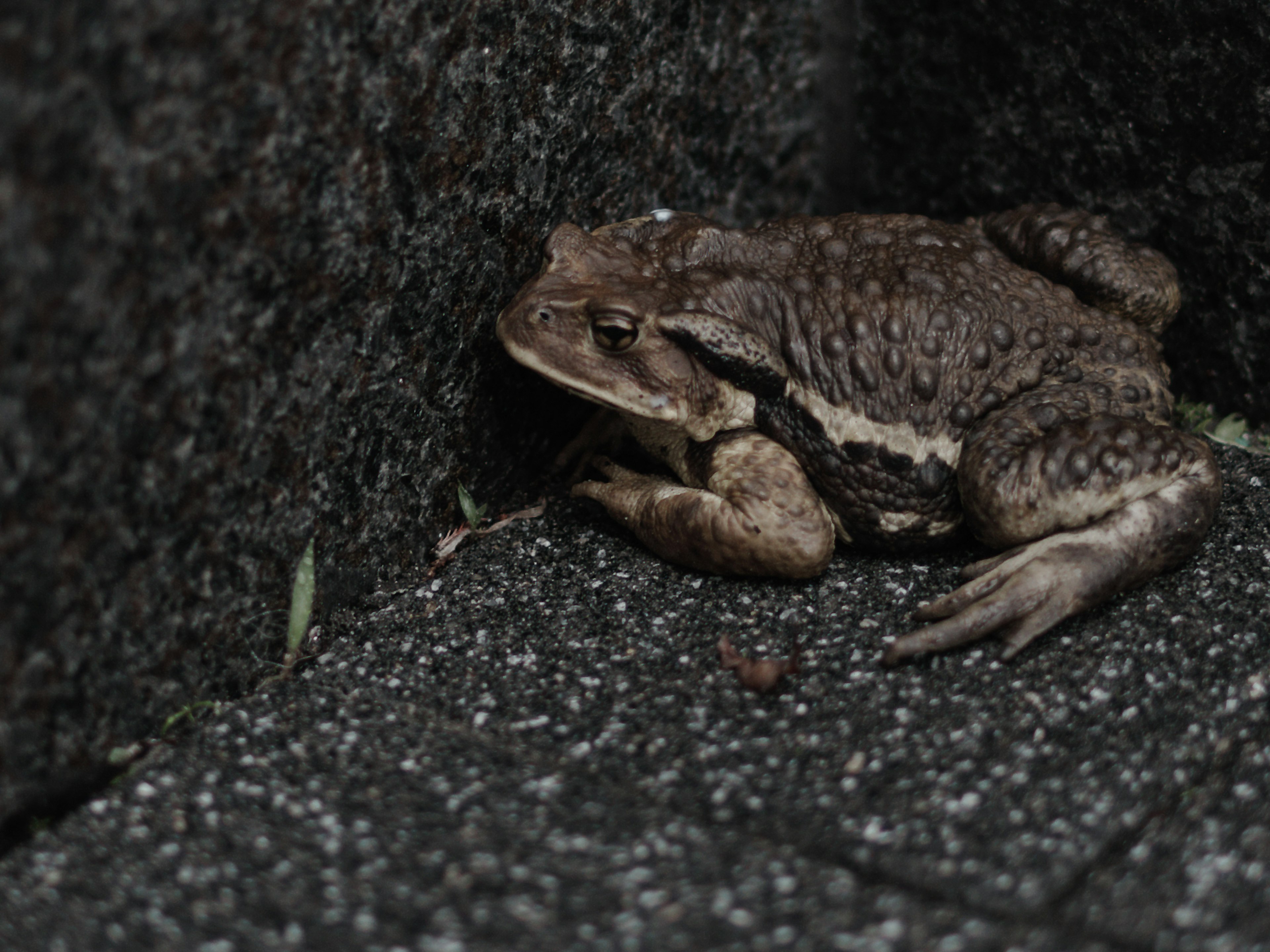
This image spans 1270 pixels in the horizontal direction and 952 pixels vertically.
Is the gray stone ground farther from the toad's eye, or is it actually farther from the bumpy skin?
the toad's eye

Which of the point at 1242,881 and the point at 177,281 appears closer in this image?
the point at 1242,881

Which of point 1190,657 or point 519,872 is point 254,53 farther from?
point 1190,657

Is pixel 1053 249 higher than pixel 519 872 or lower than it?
higher

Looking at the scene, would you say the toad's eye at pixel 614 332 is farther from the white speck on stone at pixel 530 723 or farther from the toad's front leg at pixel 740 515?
the white speck on stone at pixel 530 723

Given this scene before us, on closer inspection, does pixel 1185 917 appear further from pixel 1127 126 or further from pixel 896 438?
pixel 1127 126

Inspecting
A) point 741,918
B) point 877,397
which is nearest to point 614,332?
point 877,397

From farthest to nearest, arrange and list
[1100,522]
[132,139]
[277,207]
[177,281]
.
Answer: [1100,522] < [277,207] < [177,281] < [132,139]

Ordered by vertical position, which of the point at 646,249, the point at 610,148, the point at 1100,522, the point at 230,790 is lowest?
the point at 230,790

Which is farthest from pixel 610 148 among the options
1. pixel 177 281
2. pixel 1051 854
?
pixel 1051 854
